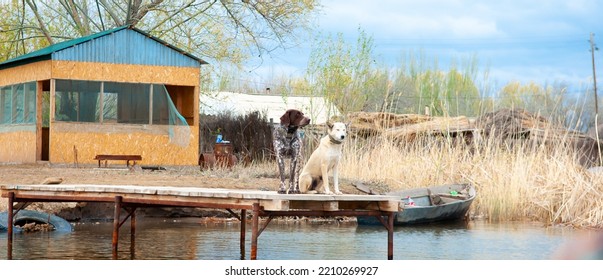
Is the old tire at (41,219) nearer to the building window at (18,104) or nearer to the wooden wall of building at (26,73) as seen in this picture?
the wooden wall of building at (26,73)

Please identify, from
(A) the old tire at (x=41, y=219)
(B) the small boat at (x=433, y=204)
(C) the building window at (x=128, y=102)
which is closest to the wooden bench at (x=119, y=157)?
(C) the building window at (x=128, y=102)

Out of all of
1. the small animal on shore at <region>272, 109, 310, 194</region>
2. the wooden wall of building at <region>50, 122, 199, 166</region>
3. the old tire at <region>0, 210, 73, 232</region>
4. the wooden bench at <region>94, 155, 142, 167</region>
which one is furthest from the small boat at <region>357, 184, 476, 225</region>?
the small animal on shore at <region>272, 109, 310, 194</region>

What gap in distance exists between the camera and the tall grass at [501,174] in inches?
667

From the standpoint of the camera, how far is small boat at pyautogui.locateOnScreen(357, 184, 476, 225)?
17.2 metres

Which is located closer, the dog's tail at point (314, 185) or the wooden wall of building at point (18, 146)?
the dog's tail at point (314, 185)

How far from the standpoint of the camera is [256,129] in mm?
27562

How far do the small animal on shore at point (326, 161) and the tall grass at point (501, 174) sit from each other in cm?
853

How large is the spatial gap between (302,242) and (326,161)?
4.98 metres

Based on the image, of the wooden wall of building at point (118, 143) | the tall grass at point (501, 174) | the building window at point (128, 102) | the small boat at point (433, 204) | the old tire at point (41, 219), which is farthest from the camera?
the building window at point (128, 102)

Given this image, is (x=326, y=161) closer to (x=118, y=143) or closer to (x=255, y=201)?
(x=255, y=201)

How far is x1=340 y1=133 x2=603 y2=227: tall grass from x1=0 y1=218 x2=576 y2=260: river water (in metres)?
0.75

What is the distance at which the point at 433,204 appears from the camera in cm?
1797

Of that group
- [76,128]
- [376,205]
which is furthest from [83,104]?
[376,205]

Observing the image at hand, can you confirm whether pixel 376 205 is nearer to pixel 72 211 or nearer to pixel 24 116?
pixel 72 211
